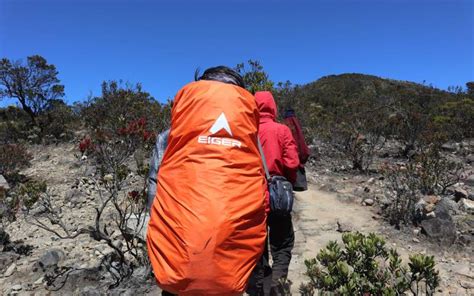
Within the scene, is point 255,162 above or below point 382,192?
above

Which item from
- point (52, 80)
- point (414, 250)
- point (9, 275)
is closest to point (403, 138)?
point (414, 250)

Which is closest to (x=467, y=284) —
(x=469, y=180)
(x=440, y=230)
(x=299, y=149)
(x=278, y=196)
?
(x=440, y=230)

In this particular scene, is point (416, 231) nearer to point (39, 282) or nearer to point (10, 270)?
point (39, 282)

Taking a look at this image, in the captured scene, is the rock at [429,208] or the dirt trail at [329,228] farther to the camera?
the rock at [429,208]

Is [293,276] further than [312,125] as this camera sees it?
No

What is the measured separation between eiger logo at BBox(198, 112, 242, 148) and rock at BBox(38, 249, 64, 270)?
A: 11.3ft

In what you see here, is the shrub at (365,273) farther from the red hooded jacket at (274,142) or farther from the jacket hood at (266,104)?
the jacket hood at (266,104)

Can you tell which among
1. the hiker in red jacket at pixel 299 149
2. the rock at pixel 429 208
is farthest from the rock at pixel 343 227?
the hiker in red jacket at pixel 299 149

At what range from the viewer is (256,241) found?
175cm

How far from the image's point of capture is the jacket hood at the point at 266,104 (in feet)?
9.11

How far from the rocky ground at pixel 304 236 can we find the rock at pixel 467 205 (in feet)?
0.06

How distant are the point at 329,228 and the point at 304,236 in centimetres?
53

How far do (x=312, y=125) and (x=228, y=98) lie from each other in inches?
474

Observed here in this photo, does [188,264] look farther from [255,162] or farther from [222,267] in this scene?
[255,162]
